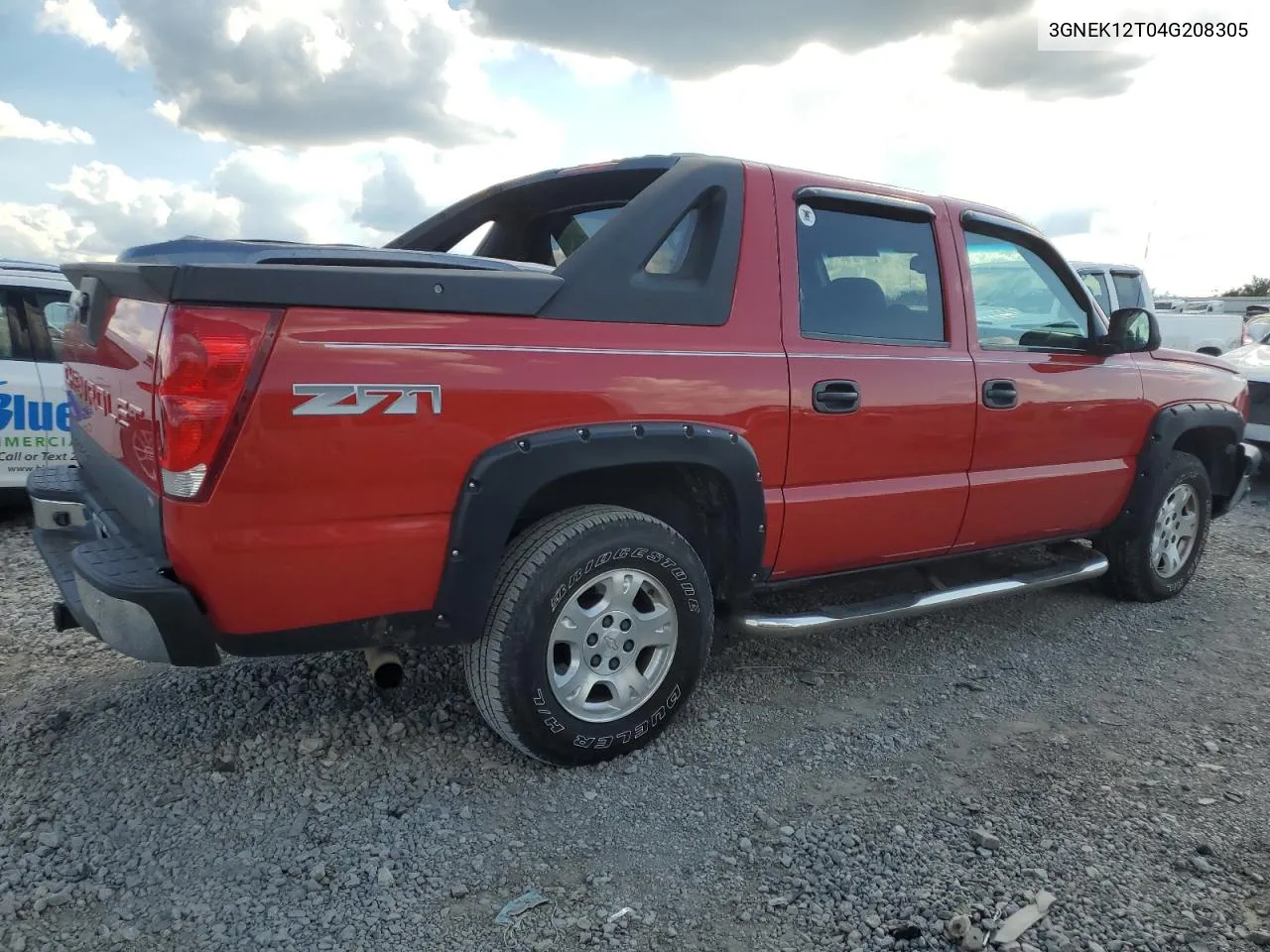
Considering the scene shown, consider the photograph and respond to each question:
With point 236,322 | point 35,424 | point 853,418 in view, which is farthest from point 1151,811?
point 35,424

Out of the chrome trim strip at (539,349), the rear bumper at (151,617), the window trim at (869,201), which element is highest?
the window trim at (869,201)

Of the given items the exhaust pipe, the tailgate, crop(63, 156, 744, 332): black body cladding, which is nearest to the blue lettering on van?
crop(63, 156, 744, 332): black body cladding

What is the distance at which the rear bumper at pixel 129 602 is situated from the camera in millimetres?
2318

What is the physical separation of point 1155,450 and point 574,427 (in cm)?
323

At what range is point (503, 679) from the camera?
2.73m

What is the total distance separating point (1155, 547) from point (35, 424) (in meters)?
6.40

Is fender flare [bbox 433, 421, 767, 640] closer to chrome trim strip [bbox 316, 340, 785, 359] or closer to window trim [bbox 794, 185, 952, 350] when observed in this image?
chrome trim strip [bbox 316, 340, 785, 359]

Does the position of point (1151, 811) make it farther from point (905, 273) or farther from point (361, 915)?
point (361, 915)

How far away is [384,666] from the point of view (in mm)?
2855

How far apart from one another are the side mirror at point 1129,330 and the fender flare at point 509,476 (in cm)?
235

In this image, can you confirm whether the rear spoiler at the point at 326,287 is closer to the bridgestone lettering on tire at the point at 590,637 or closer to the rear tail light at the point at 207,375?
the rear tail light at the point at 207,375

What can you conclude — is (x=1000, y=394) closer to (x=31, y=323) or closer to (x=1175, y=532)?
(x=1175, y=532)

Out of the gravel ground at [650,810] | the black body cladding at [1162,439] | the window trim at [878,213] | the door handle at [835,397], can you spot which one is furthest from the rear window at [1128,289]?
the door handle at [835,397]

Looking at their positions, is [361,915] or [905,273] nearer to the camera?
[361,915]
